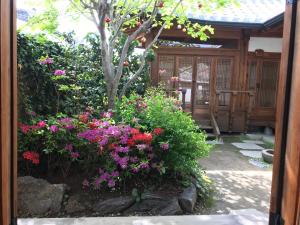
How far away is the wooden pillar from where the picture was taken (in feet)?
4.91

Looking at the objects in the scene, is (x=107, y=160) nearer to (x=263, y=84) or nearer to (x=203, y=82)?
(x=203, y=82)

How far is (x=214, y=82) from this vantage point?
9102 mm

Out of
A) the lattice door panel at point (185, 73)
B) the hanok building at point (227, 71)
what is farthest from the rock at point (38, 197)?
the lattice door panel at point (185, 73)

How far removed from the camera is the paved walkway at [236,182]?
4012mm

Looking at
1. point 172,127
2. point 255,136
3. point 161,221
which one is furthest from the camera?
point 255,136

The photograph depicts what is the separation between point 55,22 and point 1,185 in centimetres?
483

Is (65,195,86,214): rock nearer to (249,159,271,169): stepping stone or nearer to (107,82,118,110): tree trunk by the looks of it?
(107,82,118,110): tree trunk

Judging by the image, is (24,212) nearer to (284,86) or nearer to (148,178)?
(148,178)

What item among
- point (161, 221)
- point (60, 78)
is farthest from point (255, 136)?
point (161, 221)

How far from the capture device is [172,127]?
13.4 feet

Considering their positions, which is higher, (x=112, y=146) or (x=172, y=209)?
(x=112, y=146)

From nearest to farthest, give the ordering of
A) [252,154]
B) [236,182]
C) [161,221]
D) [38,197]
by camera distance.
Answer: [161,221], [38,197], [236,182], [252,154]

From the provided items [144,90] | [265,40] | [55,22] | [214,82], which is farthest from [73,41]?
[265,40]

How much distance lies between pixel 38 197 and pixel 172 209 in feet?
4.97
